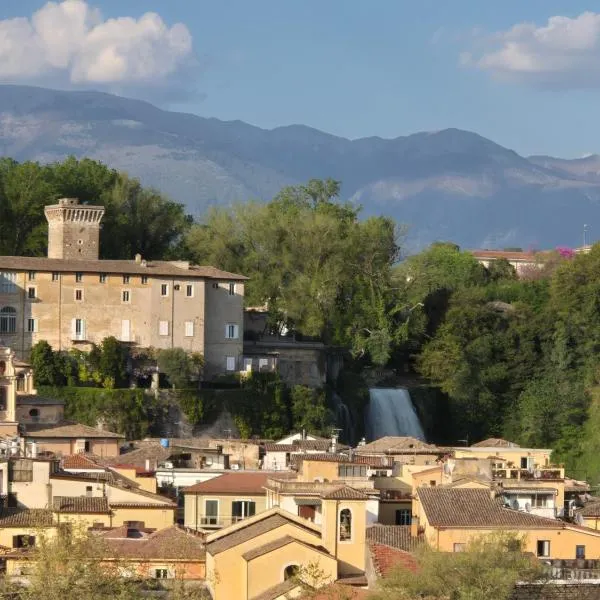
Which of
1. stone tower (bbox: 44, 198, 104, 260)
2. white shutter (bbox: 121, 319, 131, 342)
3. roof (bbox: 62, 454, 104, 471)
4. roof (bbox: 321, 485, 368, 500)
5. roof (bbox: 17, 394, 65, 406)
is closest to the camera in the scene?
roof (bbox: 321, 485, 368, 500)

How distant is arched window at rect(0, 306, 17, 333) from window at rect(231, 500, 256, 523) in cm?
3103

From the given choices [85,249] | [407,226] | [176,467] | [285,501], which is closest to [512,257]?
[407,226]

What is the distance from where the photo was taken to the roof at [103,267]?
81562 mm

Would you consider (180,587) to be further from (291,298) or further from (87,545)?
(291,298)

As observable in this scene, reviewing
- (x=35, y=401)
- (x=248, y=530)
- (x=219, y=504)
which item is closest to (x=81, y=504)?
(x=219, y=504)

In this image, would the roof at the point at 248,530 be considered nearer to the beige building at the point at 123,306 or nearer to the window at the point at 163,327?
the beige building at the point at 123,306

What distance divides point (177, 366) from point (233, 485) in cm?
2850

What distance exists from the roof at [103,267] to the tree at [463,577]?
4491 cm

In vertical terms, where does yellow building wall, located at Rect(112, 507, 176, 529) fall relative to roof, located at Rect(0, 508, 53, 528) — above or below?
below

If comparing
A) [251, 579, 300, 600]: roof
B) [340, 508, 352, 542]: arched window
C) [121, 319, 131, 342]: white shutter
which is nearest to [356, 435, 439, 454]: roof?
[121, 319, 131, 342]: white shutter

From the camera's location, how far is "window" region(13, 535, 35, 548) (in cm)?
4404

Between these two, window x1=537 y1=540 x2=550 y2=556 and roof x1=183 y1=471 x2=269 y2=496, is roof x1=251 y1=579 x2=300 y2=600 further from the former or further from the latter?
roof x1=183 y1=471 x2=269 y2=496

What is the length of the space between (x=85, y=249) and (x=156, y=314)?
728 cm

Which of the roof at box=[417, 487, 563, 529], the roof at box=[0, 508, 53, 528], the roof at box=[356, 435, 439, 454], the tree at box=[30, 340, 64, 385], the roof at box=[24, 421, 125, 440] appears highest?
the tree at box=[30, 340, 64, 385]
